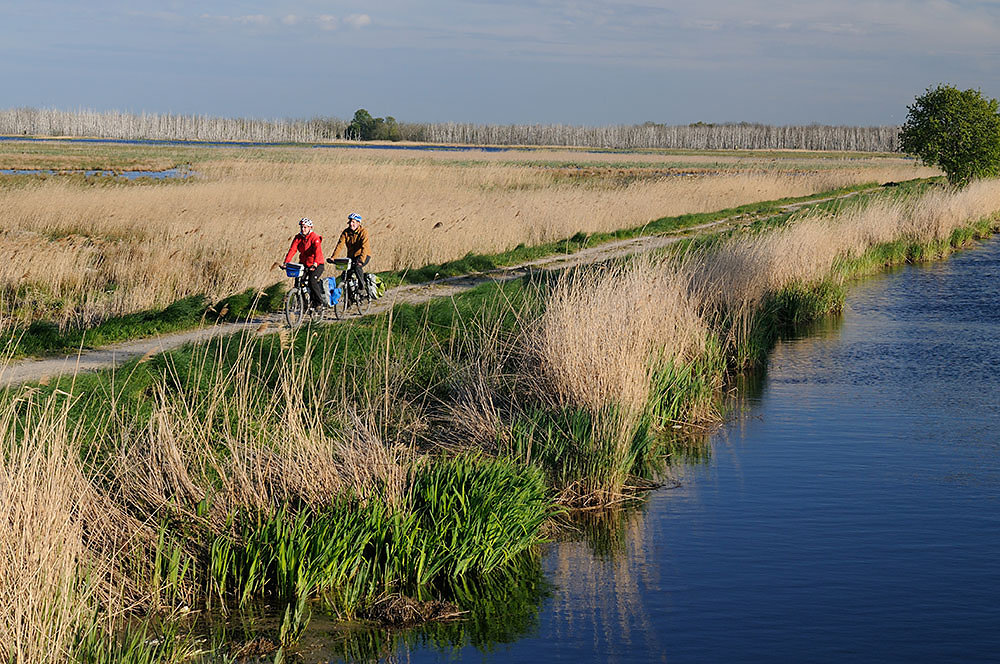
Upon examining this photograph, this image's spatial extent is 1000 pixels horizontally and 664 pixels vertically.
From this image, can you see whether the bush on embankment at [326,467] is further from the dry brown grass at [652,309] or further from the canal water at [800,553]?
the canal water at [800,553]

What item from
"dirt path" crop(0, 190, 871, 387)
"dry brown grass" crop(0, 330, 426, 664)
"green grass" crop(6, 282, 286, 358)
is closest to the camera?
"dry brown grass" crop(0, 330, 426, 664)

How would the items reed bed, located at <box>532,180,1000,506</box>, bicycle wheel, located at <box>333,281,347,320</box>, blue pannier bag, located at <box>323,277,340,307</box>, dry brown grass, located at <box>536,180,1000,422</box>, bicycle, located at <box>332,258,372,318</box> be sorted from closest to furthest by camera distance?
reed bed, located at <box>532,180,1000,506</box>
dry brown grass, located at <box>536,180,1000,422</box>
blue pannier bag, located at <box>323,277,340,307</box>
bicycle wheel, located at <box>333,281,347,320</box>
bicycle, located at <box>332,258,372,318</box>

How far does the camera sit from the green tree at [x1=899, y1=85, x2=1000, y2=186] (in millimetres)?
47562

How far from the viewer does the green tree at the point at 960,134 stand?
47.6 metres

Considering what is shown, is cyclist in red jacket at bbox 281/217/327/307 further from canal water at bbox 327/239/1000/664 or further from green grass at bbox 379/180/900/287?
canal water at bbox 327/239/1000/664

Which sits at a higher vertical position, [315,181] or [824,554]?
[315,181]

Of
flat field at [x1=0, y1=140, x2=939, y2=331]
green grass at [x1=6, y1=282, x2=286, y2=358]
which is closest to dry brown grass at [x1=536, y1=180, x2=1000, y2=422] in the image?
green grass at [x1=6, y1=282, x2=286, y2=358]

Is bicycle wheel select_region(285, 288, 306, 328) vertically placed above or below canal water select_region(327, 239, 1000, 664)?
above

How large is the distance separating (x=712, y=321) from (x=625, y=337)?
5.36m

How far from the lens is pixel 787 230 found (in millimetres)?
22172

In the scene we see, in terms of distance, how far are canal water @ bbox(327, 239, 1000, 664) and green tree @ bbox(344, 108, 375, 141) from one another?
163 m

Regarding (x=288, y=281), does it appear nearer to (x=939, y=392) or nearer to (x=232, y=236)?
(x=232, y=236)

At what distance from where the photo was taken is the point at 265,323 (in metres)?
13.3

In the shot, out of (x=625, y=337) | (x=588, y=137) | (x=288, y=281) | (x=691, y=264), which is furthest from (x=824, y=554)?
(x=588, y=137)
